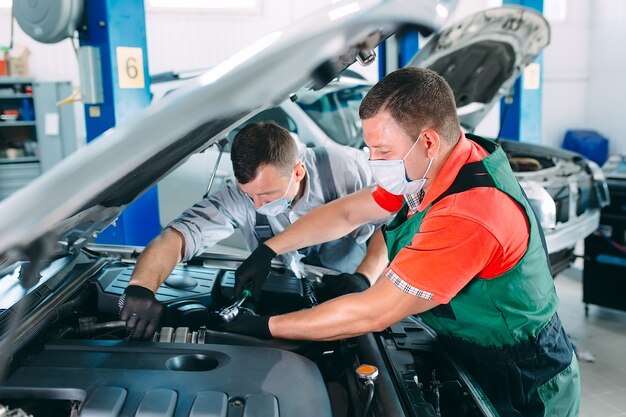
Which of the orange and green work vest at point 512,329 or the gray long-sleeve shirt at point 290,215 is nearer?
the orange and green work vest at point 512,329

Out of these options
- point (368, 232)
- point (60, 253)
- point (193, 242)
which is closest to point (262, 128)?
point (193, 242)

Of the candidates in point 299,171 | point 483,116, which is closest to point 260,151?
point 299,171

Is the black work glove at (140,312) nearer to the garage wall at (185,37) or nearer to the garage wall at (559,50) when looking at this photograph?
the garage wall at (185,37)

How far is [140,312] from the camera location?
55.2 inches

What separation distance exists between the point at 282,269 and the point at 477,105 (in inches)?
94.1

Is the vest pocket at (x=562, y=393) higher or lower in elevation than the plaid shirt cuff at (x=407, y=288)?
lower

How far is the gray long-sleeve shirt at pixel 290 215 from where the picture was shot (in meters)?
2.02

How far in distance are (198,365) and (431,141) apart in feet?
2.45

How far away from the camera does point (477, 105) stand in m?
3.79

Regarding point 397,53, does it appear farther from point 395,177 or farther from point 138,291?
point 138,291

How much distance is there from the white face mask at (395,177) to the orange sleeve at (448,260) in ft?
0.75

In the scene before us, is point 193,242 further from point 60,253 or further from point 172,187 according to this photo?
point 172,187

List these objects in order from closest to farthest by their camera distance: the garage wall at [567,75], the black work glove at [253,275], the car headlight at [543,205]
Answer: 1. the black work glove at [253,275]
2. the car headlight at [543,205]
3. the garage wall at [567,75]

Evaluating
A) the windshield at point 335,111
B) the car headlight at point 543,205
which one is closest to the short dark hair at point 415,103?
the car headlight at point 543,205
